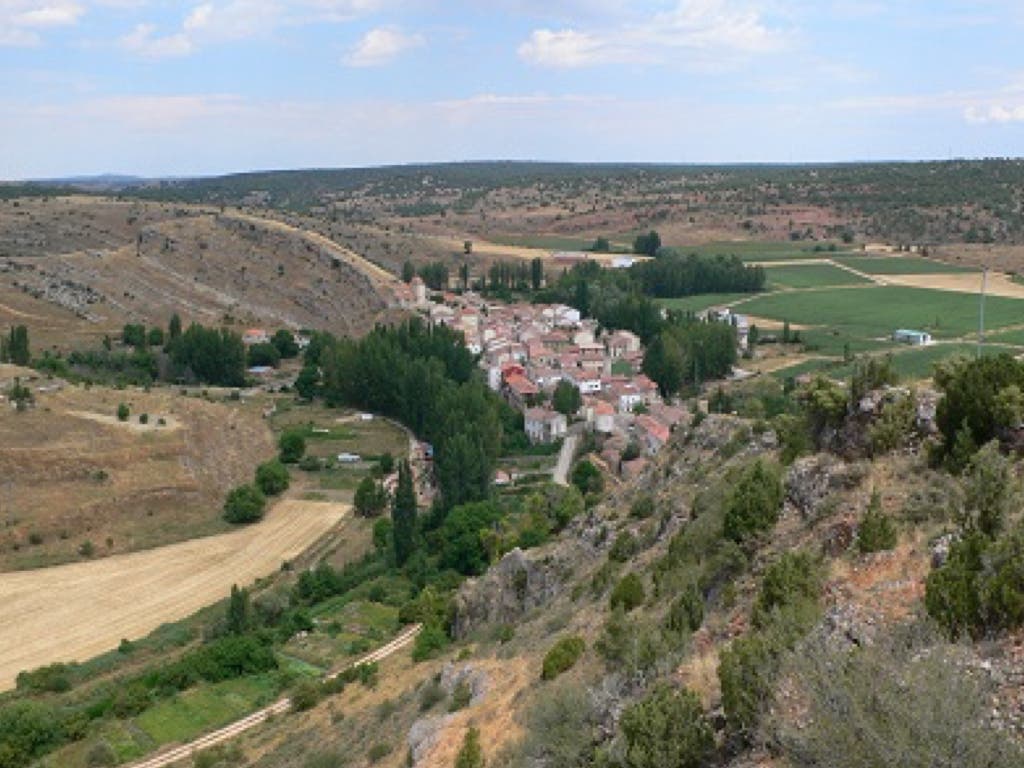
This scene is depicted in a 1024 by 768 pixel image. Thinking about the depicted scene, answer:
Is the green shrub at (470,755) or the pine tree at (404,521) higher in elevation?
the green shrub at (470,755)

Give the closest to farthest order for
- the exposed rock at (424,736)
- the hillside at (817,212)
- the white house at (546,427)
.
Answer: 1. the exposed rock at (424,736)
2. the white house at (546,427)
3. the hillside at (817,212)

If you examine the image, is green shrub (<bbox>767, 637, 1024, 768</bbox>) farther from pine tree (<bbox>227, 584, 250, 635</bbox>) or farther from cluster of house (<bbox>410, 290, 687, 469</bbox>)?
cluster of house (<bbox>410, 290, 687, 469</bbox>)

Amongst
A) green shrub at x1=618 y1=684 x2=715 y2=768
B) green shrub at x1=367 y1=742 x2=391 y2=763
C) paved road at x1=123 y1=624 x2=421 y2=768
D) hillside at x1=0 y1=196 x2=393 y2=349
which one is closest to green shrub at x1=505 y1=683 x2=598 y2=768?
green shrub at x1=618 y1=684 x2=715 y2=768

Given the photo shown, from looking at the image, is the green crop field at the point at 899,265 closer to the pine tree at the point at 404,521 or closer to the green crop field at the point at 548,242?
the green crop field at the point at 548,242

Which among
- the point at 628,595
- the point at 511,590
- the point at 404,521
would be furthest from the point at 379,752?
the point at 404,521

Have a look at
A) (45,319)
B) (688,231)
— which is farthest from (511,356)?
(688,231)

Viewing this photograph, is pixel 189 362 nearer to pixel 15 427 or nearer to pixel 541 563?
pixel 15 427

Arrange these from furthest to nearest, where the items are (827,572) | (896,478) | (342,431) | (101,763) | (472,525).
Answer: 1. (342,431)
2. (472,525)
3. (101,763)
4. (896,478)
5. (827,572)

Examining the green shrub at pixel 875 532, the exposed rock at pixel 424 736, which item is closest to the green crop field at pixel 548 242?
the exposed rock at pixel 424 736
